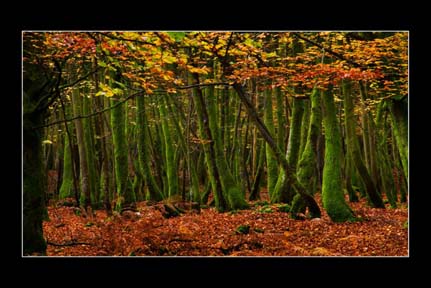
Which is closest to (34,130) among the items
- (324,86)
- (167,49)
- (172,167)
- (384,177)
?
(167,49)

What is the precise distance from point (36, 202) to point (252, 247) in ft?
12.7

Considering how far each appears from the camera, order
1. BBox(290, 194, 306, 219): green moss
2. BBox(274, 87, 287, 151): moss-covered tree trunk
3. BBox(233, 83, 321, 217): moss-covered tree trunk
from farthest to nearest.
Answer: BBox(274, 87, 287, 151): moss-covered tree trunk, BBox(290, 194, 306, 219): green moss, BBox(233, 83, 321, 217): moss-covered tree trunk

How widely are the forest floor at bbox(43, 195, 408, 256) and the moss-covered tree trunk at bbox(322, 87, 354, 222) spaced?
294 mm

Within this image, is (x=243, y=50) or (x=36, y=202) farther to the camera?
(x=243, y=50)

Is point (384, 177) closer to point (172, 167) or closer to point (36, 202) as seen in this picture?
point (172, 167)

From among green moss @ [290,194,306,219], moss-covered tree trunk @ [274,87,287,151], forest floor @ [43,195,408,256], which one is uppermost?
moss-covered tree trunk @ [274,87,287,151]

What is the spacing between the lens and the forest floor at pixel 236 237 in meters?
7.26

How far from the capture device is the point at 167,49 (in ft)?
20.2

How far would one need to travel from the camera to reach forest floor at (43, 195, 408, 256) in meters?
7.26

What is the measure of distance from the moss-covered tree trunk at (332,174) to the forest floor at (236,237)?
294mm

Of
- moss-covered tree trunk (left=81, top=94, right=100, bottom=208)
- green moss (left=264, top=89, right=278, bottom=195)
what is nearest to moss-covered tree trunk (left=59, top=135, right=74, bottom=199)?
moss-covered tree trunk (left=81, top=94, right=100, bottom=208)

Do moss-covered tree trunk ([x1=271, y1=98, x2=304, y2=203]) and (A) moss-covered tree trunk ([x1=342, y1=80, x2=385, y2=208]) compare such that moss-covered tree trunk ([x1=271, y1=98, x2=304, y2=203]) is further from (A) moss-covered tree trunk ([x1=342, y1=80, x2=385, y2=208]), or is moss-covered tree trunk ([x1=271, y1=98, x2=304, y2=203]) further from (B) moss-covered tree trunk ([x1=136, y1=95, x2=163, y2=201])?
(B) moss-covered tree trunk ([x1=136, y1=95, x2=163, y2=201])

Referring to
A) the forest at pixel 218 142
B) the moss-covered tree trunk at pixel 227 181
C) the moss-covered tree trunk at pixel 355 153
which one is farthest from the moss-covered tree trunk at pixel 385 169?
the moss-covered tree trunk at pixel 227 181

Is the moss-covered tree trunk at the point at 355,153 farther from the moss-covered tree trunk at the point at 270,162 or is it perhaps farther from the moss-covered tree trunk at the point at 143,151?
the moss-covered tree trunk at the point at 143,151
